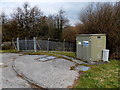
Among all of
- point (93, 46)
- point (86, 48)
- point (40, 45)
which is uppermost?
point (93, 46)

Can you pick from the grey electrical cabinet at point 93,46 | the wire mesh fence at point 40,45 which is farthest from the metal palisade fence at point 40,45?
the grey electrical cabinet at point 93,46

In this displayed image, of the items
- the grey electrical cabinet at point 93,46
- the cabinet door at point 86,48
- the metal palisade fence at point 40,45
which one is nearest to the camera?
the grey electrical cabinet at point 93,46

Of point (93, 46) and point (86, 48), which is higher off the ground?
point (93, 46)

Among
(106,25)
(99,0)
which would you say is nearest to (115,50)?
(106,25)

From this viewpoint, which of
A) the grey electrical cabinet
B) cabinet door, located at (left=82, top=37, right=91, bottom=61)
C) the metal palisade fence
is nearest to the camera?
the grey electrical cabinet

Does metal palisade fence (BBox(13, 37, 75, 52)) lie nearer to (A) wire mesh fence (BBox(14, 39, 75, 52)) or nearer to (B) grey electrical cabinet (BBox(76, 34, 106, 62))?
(A) wire mesh fence (BBox(14, 39, 75, 52))

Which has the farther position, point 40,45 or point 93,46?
point 40,45

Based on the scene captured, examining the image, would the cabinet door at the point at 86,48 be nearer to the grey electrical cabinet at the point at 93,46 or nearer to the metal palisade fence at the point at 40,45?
the grey electrical cabinet at the point at 93,46

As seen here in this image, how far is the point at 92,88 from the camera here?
3.73m

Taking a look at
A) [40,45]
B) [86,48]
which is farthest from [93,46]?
[40,45]

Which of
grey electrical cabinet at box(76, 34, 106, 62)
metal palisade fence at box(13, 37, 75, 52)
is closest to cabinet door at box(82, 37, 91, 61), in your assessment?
grey electrical cabinet at box(76, 34, 106, 62)

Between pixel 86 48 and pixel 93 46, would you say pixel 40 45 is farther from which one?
pixel 93 46

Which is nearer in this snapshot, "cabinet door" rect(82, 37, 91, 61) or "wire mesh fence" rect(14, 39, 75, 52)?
"cabinet door" rect(82, 37, 91, 61)

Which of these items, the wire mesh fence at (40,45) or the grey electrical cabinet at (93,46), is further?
the wire mesh fence at (40,45)
